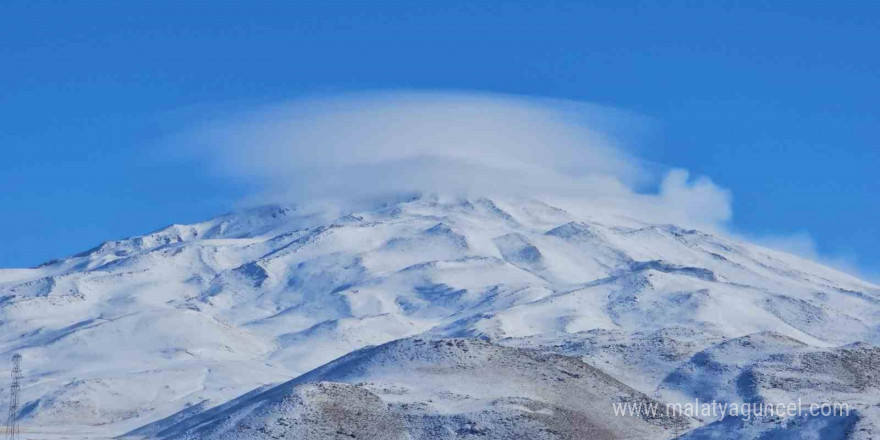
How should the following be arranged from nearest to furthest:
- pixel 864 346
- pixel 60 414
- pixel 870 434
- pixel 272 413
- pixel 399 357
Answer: pixel 870 434, pixel 272 413, pixel 399 357, pixel 864 346, pixel 60 414

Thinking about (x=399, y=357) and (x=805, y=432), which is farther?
(x=399, y=357)

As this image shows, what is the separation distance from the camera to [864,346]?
5123 inches

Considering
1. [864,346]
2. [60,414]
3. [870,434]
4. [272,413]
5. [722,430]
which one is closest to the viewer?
[870,434]

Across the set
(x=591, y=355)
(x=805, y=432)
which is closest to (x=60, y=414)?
(x=591, y=355)

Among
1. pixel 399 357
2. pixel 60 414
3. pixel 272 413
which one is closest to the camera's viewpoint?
pixel 272 413

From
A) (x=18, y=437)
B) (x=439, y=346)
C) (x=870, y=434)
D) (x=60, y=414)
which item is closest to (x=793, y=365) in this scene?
(x=439, y=346)

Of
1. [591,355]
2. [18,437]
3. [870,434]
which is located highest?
[591,355]

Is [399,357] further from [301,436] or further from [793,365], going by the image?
[793,365]

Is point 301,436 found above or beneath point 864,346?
beneath

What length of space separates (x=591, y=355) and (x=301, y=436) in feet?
139

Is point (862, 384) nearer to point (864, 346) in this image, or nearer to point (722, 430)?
point (864, 346)

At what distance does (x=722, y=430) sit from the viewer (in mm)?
91688

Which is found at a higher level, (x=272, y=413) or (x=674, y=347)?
(x=674, y=347)

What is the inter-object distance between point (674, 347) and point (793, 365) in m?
14.5
